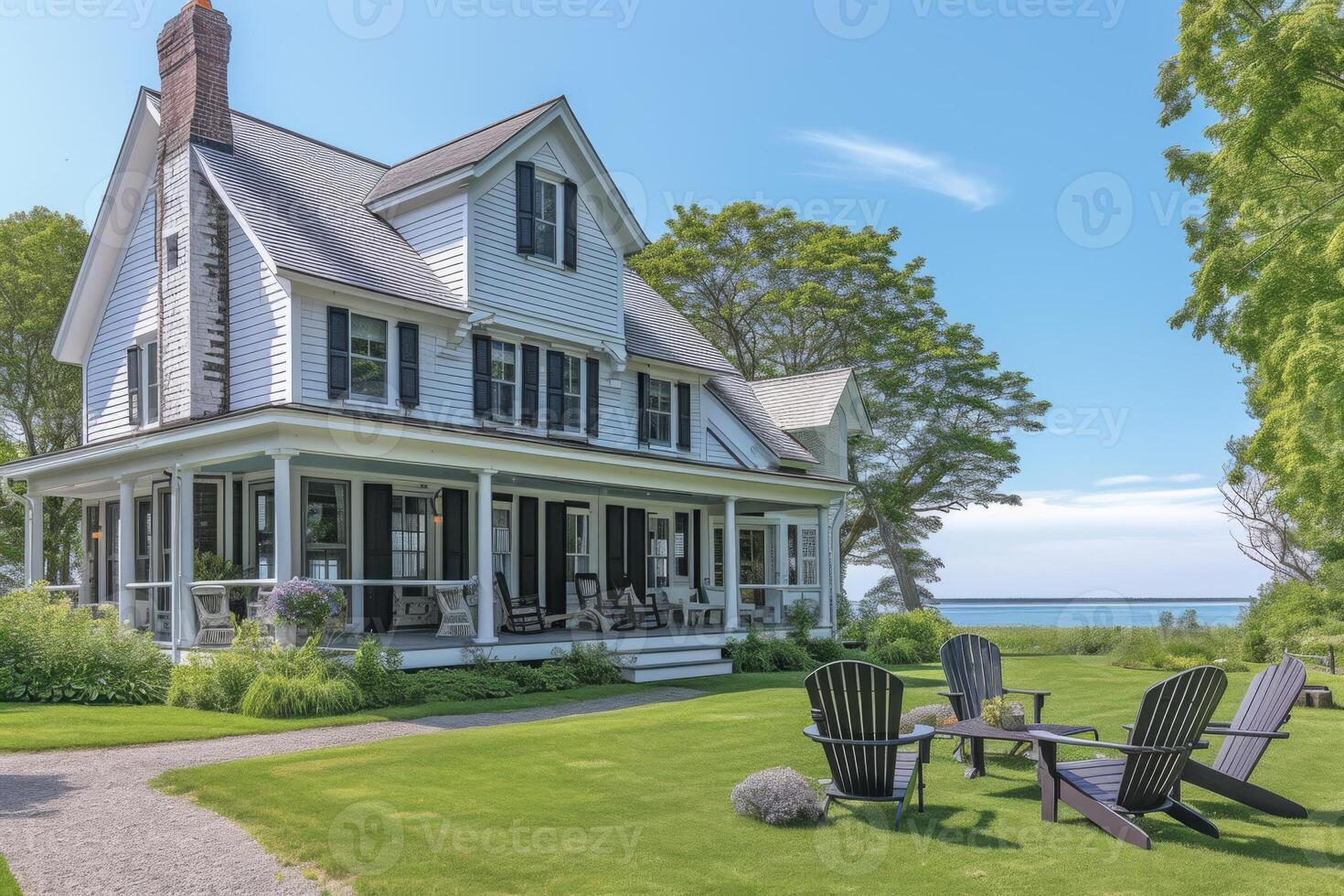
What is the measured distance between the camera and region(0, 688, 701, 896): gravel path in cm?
586

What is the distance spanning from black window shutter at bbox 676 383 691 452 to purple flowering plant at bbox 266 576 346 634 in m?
10.7

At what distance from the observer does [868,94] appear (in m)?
20.8

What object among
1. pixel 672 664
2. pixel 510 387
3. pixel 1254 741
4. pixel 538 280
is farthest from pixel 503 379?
pixel 1254 741

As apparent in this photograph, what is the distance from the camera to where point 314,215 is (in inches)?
695

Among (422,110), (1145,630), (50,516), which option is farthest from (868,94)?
(50,516)

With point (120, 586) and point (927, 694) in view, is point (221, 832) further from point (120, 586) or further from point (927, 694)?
point (120, 586)

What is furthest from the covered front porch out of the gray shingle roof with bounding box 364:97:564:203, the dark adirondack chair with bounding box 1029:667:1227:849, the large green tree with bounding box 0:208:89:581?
the large green tree with bounding box 0:208:89:581

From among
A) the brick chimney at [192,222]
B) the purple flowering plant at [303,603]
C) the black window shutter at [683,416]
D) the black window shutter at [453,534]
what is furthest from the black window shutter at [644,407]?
the purple flowering plant at [303,603]

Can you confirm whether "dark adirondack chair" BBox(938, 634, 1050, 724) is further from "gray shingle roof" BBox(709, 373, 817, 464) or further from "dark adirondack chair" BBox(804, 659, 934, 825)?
"gray shingle roof" BBox(709, 373, 817, 464)

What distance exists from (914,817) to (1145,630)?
A: 20.1 m

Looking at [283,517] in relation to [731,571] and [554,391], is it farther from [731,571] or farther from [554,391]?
[731,571]

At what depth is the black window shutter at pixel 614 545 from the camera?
21094mm

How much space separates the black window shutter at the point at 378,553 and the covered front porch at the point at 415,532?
1.1 inches

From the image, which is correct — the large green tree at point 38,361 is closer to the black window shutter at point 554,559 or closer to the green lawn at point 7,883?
the black window shutter at point 554,559
